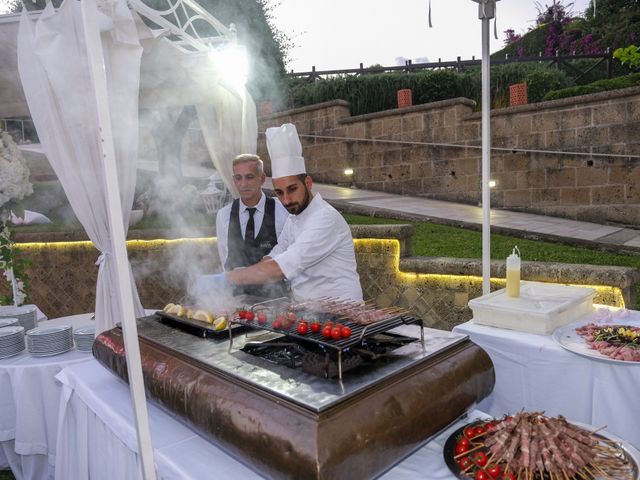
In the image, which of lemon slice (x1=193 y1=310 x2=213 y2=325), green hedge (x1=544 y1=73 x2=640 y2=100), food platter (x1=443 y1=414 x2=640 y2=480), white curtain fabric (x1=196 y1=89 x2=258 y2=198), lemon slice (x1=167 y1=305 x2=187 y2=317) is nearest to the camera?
food platter (x1=443 y1=414 x2=640 y2=480)

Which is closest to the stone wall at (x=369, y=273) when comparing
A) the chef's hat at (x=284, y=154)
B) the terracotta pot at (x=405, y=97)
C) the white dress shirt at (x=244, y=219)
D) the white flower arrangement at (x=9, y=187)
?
the white dress shirt at (x=244, y=219)

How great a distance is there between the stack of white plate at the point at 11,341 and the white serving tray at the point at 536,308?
2664 mm

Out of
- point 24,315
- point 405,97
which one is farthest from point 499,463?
point 405,97

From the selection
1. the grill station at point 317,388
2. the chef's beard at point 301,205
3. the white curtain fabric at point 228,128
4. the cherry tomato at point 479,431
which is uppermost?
the white curtain fabric at point 228,128

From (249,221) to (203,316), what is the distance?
198 centimetres

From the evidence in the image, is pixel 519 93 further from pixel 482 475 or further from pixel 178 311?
pixel 482 475

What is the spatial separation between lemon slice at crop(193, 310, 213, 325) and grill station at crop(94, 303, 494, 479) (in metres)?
0.09

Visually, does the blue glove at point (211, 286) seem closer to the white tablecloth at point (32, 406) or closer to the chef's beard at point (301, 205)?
the chef's beard at point (301, 205)

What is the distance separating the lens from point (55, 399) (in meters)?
2.64

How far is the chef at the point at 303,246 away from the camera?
2.54 m

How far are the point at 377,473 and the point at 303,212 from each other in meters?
1.79

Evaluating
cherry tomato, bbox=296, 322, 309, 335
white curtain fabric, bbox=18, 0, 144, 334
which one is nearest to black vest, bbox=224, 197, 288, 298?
white curtain fabric, bbox=18, 0, 144, 334

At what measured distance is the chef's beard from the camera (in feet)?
8.94

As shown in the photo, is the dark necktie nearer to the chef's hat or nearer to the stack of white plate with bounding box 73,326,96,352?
the chef's hat
